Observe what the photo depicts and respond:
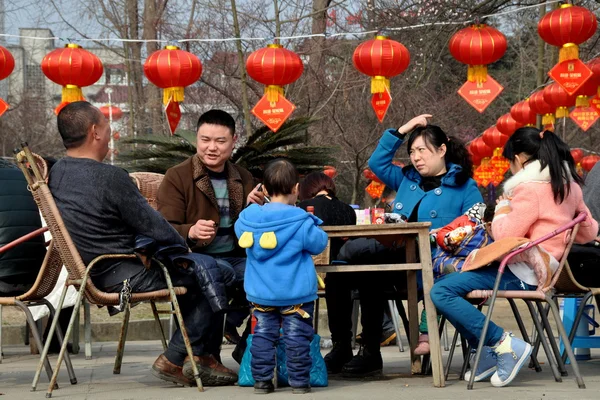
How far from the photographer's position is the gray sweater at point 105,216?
4922mm

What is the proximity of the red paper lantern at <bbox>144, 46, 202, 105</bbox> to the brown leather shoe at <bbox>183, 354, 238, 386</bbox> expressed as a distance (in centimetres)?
651

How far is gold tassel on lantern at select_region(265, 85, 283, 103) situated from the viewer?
11570 mm

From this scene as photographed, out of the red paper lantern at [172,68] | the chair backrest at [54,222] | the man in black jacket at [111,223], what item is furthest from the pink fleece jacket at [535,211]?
the red paper lantern at [172,68]

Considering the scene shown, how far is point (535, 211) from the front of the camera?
519cm

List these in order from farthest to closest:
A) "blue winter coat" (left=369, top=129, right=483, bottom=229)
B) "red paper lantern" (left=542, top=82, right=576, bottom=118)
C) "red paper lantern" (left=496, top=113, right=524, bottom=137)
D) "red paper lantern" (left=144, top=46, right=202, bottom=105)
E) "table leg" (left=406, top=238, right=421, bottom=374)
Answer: "red paper lantern" (left=496, top=113, right=524, bottom=137) → "red paper lantern" (left=542, top=82, right=576, bottom=118) → "red paper lantern" (left=144, top=46, right=202, bottom=105) → "blue winter coat" (left=369, top=129, right=483, bottom=229) → "table leg" (left=406, top=238, right=421, bottom=374)

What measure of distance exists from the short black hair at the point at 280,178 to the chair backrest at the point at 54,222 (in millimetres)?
1063

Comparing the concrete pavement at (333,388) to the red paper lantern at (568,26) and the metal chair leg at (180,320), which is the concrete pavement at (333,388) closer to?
the metal chair leg at (180,320)

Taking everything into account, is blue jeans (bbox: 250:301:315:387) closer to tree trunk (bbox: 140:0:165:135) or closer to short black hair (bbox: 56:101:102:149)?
short black hair (bbox: 56:101:102:149)

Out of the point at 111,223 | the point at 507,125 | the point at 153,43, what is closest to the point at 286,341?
the point at 111,223

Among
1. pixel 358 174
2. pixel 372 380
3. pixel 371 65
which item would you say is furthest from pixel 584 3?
pixel 372 380

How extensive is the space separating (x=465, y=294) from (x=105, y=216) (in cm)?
197

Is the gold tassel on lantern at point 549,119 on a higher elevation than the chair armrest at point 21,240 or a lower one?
higher

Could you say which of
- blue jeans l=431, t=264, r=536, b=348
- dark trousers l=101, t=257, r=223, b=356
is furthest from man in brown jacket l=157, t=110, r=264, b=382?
blue jeans l=431, t=264, r=536, b=348

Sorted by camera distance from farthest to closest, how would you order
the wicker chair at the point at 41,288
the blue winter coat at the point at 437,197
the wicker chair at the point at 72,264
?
the blue winter coat at the point at 437,197
the wicker chair at the point at 41,288
the wicker chair at the point at 72,264
